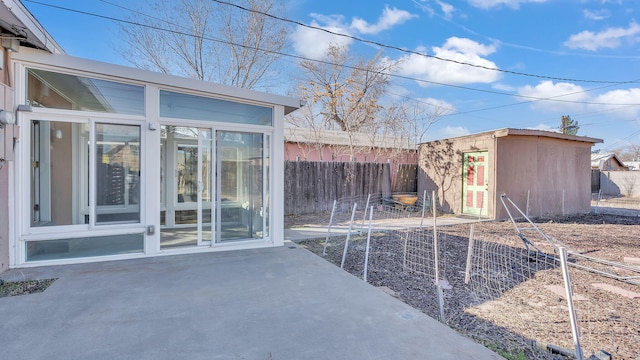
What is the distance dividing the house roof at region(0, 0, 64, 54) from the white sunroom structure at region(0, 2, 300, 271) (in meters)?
0.15

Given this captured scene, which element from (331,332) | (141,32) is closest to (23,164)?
(331,332)

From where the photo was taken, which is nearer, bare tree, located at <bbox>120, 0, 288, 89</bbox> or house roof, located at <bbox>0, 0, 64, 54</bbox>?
house roof, located at <bbox>0, 0, 64, 54</bbox>

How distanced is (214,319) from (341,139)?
41.0 ft

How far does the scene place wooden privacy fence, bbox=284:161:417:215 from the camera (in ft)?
31.3

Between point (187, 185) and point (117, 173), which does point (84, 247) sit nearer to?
point (117, 173)

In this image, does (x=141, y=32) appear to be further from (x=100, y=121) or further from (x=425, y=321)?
(x=425, y=321)

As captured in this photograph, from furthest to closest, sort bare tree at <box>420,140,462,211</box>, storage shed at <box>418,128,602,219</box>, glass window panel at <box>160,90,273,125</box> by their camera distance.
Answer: bare tree at <box>420,140,462,211</box>, storage shed at <box>418,128,602,219</box>, glass window panel at <box>160,90,273,125</box>

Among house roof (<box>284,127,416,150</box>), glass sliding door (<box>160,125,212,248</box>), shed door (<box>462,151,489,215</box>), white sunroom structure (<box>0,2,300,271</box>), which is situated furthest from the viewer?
house roof (<box>284,127,416,150</box>)

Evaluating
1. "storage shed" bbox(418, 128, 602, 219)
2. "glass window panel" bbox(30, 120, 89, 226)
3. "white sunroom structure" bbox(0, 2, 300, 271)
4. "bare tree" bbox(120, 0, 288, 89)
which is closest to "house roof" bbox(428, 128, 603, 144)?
"storage shed" bbox(418, 128, 602, 219)

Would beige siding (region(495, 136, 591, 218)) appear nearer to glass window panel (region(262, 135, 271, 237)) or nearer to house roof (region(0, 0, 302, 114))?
glass window panel (region(262, 135, 271, 237))

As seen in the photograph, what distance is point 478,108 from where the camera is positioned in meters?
18.2

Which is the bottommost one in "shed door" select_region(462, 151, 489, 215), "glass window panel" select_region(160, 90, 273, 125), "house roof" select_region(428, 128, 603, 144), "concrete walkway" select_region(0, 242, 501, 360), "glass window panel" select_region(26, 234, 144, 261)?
"concrete walkway" select_region(0, 242, 501, 360)

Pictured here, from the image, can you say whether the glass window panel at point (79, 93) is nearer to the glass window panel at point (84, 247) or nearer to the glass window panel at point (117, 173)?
the glass window panel at point (117, 173)

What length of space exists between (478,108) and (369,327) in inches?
735
